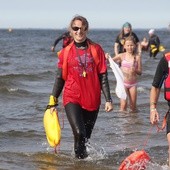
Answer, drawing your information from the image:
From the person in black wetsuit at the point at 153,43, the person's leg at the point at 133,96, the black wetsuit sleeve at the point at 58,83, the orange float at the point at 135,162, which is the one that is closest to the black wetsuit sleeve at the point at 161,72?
the orange float at the point at 135,162

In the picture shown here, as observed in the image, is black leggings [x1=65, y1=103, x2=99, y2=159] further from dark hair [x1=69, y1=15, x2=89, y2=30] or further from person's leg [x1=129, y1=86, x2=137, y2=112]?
person's leg [x1=129, y1=86, x2=137, y2=112]

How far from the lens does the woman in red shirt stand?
6547 millimetres

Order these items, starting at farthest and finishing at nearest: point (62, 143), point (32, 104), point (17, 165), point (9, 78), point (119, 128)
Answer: point (9, 78) < point (32, 104) < point (119, 128) < point (62, 143) < point (17, 165)

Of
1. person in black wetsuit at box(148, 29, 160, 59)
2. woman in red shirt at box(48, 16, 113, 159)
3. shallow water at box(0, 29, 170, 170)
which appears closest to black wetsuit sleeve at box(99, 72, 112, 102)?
woman in red shirt at box(48, 16, 113, 159)

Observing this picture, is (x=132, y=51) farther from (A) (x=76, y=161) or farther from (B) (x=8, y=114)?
(A) (x=76, y=161)

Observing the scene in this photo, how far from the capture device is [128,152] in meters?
7.90

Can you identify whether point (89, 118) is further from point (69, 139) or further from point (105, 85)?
point (69, 139)

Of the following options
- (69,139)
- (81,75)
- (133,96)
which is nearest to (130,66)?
(133,96)

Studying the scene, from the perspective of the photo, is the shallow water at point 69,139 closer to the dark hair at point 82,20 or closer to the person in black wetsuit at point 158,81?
the person in black wetsuit at point 158,81

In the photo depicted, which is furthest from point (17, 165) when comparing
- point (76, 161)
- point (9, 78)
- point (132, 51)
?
point (9, 78)

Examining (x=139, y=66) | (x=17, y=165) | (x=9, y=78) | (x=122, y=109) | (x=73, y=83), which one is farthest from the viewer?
(x=9, y=78)

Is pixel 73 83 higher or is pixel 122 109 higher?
pixel 73 83

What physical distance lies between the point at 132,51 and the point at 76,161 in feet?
12.2

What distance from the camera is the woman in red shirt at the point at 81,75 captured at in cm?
655
